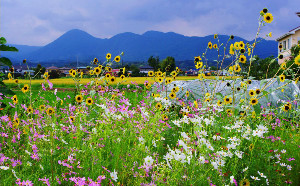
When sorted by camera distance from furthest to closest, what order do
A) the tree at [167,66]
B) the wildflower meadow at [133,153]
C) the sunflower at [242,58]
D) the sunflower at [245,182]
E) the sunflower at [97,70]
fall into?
the tree at [167,66] → the sunflower at [97,70] → the sunflower at [242,58] → the sunflower at [245,182] → the wildflower meadow at [133,153]

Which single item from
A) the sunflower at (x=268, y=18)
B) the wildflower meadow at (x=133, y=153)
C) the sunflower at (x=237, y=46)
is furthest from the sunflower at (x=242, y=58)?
the sunflower at (x=268, y=18)

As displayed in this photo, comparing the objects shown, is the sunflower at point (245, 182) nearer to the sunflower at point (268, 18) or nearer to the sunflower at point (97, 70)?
the sunflower at point (268, 18)

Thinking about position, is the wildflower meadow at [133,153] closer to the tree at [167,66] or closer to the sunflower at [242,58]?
the sunflower at [242,58]

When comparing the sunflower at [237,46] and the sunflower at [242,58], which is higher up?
the sunflower at [237,46]

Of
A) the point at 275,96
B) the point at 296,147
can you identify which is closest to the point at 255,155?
the point at 296,147

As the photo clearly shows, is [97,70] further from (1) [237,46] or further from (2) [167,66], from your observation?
(1) [237,46]

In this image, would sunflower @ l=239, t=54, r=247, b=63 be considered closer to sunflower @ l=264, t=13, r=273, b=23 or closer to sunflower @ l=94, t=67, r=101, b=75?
sunflower @ l=264, t=13, r=273, b=23

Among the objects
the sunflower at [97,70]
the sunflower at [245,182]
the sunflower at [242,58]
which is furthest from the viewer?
the sunflower at [97,70]

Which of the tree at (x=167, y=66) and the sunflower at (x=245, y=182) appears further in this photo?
the tree at (x=167, y=66)

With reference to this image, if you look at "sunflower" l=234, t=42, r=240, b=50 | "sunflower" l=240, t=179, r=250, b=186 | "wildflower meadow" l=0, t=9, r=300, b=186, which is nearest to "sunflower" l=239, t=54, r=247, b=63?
"wildflower meadow" l=0, t=9, r=300, b=186

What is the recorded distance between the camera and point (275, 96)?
25.0 feet

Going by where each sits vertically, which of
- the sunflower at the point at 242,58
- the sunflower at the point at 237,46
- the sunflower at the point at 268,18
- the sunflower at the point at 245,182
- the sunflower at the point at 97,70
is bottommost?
the sunflower at the point at 245,182

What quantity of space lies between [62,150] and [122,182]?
992mm

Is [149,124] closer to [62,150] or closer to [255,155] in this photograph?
[62,150]
